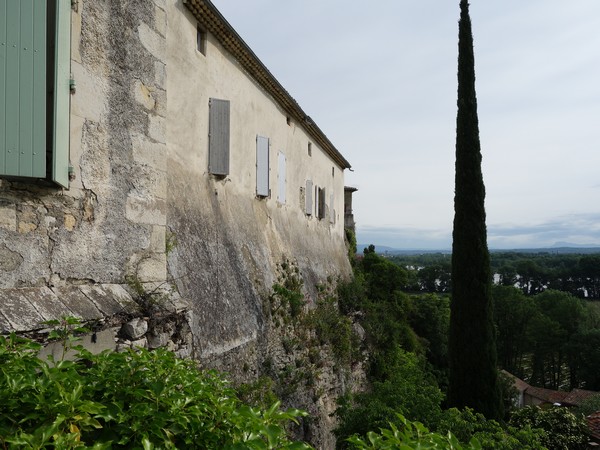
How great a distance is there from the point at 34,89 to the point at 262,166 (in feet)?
21.8

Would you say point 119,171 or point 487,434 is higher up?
point 119,171

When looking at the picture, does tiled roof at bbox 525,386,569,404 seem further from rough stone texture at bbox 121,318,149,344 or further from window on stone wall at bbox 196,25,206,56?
rough stone texture at bbox 121,318,149,344

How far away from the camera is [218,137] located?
7559 mm

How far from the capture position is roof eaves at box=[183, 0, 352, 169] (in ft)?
22.7

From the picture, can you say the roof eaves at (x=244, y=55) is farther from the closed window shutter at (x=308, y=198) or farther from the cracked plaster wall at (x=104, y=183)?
the cracked plaster wall at (x=104, y=183)

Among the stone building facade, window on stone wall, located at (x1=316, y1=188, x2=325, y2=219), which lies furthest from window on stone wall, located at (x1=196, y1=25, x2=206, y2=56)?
window on stone wall, located at (x1=316, y1=188, x2=325, y2=219)

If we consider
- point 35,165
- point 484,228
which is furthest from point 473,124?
point 35,165

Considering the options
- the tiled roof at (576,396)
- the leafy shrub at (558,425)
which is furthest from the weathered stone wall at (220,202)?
the tiled roof at (576,396)

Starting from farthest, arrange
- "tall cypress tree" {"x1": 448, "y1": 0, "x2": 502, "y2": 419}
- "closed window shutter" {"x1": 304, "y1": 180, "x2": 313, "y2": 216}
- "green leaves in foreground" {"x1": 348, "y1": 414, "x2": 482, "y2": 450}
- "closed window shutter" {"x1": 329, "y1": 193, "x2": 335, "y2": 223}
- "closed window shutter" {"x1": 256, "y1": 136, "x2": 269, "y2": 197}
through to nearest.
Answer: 1. "closed window shutter" {"x1": 329, "y1": 193, "x2": 335, "y2": 223}
2. "closed window shutter" {"x1": 304, "y1": 180, "x2": 313, "y2": 216}
3. "tall cypress tree" {"x1": 448, "y1": 0, "x2": 502, "y2": 419}
4. "closed window shutter" {"x1": 256, "y1": 136, "x2": 269, "y2": 197}
5. "green leaves in foreground" {"x1": 348, "y1": 414, "x2": 482, "y2": 450}

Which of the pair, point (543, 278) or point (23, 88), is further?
point (543, 278)

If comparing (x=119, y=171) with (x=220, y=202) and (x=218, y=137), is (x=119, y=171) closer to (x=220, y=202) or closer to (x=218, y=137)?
(x=218, y=137)

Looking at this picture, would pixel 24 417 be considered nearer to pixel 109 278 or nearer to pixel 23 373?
pixel 23 373

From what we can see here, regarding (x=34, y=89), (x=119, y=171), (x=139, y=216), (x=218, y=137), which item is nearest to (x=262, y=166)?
(x=218, y=137)

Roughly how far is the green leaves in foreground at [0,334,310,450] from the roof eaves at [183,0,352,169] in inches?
234
